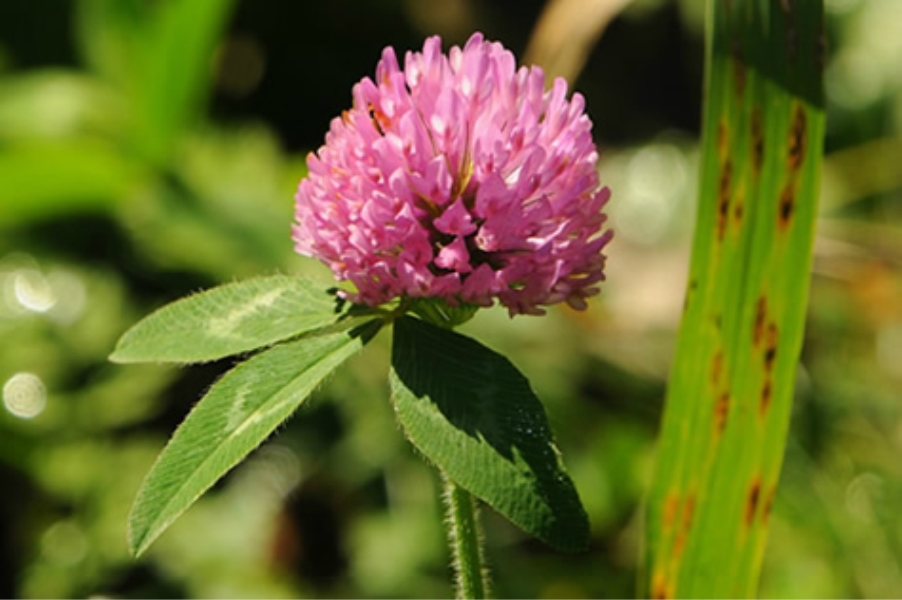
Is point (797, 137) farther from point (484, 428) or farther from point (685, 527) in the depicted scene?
point (484, 428)

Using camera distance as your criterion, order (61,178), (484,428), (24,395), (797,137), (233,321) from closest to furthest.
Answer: (484,428) < (233,321) < (797,137) < (24,395) < (61,178)

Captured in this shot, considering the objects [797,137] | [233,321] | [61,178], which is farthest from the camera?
[61,178]

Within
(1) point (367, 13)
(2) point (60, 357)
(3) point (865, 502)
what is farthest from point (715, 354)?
(1) point (367, 13)

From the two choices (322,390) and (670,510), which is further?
(322,390)

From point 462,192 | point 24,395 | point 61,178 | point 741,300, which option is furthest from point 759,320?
point 61,178

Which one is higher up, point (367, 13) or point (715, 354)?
point (367, 13)

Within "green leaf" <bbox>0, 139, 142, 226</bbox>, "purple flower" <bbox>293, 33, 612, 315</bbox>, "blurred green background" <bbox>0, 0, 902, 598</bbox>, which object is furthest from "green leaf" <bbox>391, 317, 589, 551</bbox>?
"green leaf" <bbox>0, 139, 142, 226</bbox>

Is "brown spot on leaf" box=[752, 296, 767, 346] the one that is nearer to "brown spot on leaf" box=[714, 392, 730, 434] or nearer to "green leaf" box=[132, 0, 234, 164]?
"brown spot on leaf" box=[714, 392, 730, 434]

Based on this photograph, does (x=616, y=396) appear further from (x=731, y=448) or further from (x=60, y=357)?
(x=731, y=448)
